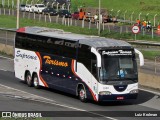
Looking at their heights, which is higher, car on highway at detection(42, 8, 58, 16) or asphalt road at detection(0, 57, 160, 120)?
car on highway at detection(42, 8, 58, 16)

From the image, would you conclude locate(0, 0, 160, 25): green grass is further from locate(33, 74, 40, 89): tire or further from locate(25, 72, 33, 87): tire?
locate(33, 74, 40, 89): tire

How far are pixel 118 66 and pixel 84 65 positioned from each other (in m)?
1.59

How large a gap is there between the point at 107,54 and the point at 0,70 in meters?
13.5

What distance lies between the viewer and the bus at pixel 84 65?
2434cm

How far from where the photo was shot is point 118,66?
2447cm

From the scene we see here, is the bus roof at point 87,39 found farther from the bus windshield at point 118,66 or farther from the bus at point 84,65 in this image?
the bus windshield at point 118,66

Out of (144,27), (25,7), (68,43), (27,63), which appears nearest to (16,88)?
(27,63)

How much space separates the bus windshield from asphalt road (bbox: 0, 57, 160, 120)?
1.22 metres

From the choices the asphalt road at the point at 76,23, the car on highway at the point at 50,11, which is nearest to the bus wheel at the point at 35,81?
the asphalt road at the point at 76,23

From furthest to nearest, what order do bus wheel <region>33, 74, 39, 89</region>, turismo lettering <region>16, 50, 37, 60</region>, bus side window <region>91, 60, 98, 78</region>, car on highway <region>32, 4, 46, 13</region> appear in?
car on highway <region>32, 4, 46, 13</region>, turismo lettering <region>16, 50, 37, 60</region>, bus wheel <region>33, 74, 39, 89</region>, bus side window <region>91, 60, 98, 78</region>

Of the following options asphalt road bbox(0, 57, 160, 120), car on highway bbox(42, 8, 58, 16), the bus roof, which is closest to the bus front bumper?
asphalt road bbox(0, 57, 160, 120)

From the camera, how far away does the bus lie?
79.9ft

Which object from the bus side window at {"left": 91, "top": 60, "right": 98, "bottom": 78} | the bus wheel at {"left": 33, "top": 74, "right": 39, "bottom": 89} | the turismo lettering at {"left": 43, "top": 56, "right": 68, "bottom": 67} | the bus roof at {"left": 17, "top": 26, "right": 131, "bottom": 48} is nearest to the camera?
the bus side window at {"left": 91, "top": 60, "right": 98, "bottom": 78}

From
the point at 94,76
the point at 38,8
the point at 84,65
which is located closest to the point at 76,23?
the point at 38,8
